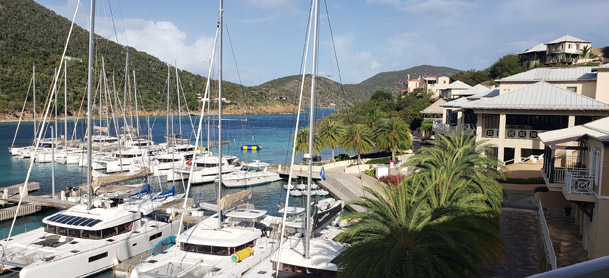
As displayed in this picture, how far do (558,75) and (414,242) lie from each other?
1329 inches

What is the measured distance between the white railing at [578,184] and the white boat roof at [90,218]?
2008 centimetres

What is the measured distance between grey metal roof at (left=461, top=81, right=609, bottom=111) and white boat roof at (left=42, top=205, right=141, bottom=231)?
24956 mm

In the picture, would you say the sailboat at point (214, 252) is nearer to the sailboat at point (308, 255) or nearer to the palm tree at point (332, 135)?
the sailboat at point (308, 255)

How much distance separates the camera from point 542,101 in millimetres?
30234

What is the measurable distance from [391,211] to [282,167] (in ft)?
115

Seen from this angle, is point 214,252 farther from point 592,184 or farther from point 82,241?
point 592,184

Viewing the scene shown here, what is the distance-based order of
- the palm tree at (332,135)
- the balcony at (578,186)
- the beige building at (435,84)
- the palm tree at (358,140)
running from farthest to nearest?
the beige building at (435,84) → the palm tree at (332,135) → the palm tree at (358,140) → the balcony at (578,186)

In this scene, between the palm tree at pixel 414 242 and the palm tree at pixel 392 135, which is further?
the palm tree at pixel 392 135

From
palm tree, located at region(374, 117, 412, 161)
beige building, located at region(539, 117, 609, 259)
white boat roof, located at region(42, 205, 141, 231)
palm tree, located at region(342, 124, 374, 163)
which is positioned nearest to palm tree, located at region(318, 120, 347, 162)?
palm tree, located at region(342, 124, 374, 163)

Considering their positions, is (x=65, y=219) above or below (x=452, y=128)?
below

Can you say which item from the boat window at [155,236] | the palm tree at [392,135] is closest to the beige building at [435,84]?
the palm tree at [392,135]

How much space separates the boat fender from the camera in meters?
18.2

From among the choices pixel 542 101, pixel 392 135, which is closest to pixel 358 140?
pixel 392 135

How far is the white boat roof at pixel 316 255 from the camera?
15970mm
